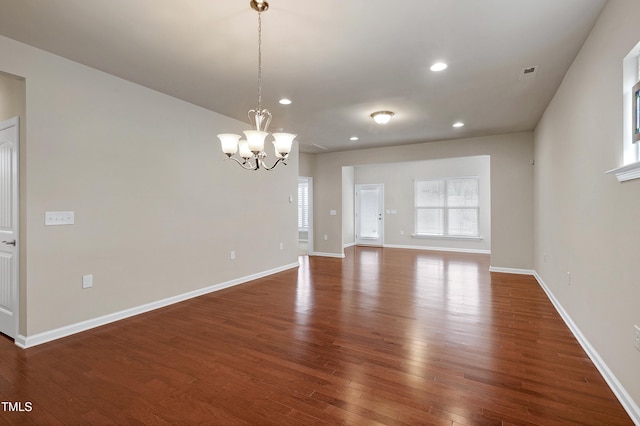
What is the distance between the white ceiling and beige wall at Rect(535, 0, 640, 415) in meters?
0.35

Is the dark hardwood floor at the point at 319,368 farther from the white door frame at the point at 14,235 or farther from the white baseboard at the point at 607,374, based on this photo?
the white door frame at the point at 14,235

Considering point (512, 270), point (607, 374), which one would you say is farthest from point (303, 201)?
point (607, 374)

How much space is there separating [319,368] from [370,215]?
8014 millimetres

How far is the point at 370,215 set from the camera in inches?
402

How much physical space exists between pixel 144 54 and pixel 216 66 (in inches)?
25.8

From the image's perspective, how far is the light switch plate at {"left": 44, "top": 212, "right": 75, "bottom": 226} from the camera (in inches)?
116

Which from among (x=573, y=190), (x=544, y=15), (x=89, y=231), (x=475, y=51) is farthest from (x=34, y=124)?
(x=573, y=190)

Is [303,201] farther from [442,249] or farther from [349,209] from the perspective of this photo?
[442,249]

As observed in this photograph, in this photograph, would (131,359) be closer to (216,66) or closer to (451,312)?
(216,66)

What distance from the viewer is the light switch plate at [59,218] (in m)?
2.96

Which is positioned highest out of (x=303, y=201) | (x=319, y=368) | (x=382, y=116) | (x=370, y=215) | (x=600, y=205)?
(x=382, y=116)

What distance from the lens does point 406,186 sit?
9570 millimetres

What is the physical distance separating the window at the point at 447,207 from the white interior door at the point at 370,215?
45.1 inches

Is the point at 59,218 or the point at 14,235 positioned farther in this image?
the point at 59,218
